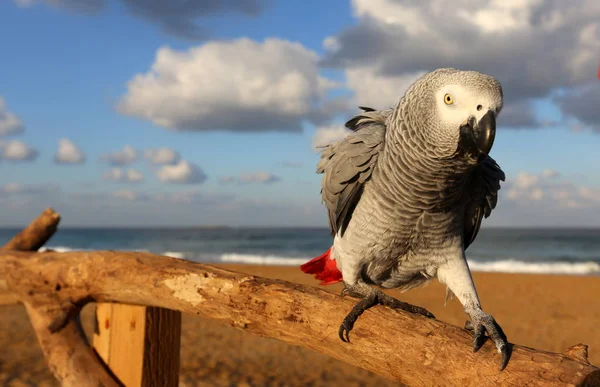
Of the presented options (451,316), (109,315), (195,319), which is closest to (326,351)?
(109,315)

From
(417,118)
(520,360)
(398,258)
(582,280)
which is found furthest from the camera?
(582,280)

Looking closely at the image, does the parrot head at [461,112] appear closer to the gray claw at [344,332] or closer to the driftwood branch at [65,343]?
the gray claw at [344,332]

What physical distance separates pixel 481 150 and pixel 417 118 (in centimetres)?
26

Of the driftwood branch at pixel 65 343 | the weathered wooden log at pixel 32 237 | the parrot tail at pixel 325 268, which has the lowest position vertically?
the driftwood branch at pixel 65 343

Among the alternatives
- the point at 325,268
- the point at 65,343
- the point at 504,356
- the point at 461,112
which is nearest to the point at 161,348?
the point at 65,343

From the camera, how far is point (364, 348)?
1.69m

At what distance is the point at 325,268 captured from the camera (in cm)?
246

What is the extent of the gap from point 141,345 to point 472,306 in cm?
148

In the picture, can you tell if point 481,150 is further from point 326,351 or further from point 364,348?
point 326,351

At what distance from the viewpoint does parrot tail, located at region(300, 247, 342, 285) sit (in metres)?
2.43

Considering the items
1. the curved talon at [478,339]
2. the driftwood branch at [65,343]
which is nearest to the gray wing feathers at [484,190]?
the curved talon at [478,339]

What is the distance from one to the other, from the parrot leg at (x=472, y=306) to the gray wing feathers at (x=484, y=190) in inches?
11.1

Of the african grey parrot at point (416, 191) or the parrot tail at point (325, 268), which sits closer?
the african grey parrot at point (416, 191)

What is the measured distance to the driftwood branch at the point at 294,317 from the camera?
1473mm
